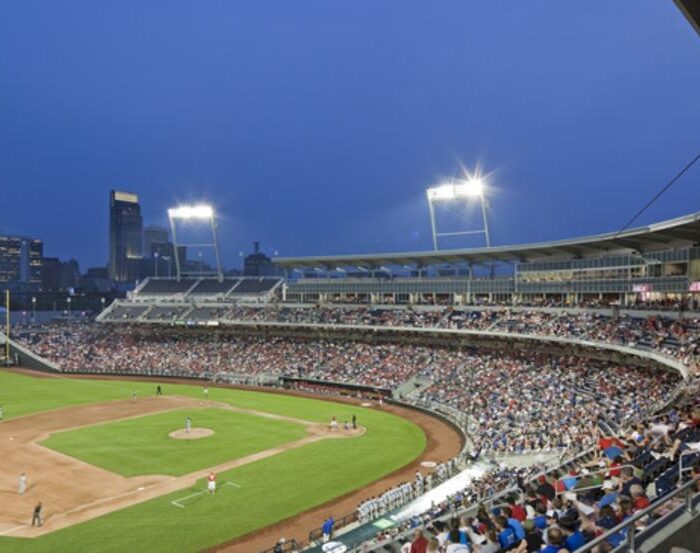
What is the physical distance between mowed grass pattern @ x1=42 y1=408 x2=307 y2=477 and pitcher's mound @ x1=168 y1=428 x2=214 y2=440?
0.43 m

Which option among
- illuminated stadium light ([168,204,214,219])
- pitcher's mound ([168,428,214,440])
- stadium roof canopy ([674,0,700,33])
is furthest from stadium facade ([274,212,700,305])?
pitcher's mound ([168,428,214,440])

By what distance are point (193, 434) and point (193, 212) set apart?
48536 millimetres

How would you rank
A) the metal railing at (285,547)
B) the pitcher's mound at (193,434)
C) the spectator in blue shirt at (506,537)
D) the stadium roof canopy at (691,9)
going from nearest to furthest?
the stadium roof canopy at (691,9) < the spectator in blue shirt at (506,537) < the metal railing at (285,547) < the pitcher's mound at (193,434)

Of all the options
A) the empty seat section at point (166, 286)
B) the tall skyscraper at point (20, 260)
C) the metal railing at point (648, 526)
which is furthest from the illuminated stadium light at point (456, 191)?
the tall skyscraper at point (20, 260)

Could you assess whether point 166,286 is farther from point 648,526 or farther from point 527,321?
point 648,526

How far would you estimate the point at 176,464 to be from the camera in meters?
28.7

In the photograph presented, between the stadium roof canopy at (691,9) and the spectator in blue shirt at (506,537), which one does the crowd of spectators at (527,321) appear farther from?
the stadium roof canopy at (691,9)

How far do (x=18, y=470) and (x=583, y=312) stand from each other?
39.1 m

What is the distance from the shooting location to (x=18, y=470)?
90.8ft

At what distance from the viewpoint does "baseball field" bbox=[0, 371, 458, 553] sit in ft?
68.8

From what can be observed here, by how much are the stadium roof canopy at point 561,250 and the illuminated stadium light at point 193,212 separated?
48.6 feet

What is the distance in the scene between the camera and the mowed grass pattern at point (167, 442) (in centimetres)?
2886

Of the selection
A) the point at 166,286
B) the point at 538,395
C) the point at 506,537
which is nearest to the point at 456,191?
the point at 538,395

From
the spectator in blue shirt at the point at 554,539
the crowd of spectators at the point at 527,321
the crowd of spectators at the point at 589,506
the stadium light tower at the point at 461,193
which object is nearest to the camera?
the spectator in blue shirt at the point at 554,539
